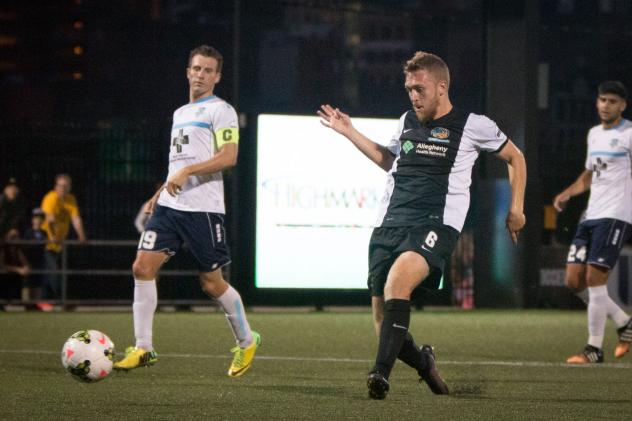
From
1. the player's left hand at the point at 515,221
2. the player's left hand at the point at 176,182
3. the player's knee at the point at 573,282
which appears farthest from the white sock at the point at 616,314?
the player's left hand at the point at 176,182

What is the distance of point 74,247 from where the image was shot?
64.1 ft

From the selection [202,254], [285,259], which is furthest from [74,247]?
[202,254]

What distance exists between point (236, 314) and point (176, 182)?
1112mm

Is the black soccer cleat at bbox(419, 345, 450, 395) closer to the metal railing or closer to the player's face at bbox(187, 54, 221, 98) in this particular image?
the player's face at bbox(187, 54, 221, 98)

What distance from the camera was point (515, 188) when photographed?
7.54m

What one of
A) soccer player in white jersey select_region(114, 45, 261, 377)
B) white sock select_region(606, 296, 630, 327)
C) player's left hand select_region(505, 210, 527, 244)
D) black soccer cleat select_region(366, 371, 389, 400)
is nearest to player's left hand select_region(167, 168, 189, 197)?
soccer player in white jersey select_region(114, 45, 261, 377)

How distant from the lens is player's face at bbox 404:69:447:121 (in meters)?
7.48

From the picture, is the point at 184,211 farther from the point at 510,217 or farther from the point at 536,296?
the point at 536,296

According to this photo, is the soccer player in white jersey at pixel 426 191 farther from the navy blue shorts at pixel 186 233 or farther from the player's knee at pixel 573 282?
the player's knee at pixel 573 282

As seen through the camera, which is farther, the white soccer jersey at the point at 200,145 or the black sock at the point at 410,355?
the white soccer jersey at the point at 200,145

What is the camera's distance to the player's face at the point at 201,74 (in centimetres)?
886

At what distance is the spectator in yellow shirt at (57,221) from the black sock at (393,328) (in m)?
11.3

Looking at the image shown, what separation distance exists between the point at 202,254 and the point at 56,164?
1105 centimetres

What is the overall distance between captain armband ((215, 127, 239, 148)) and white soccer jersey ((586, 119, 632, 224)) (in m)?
3.32
